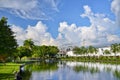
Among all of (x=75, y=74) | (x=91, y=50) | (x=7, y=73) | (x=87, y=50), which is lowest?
(x=75, y=74)

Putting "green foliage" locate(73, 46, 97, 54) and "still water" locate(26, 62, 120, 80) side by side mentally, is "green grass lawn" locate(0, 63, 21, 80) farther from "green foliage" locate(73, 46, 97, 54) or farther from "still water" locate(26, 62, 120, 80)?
"green foliage" locate(73, 46, 97, 54)

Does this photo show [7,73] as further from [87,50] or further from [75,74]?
[87,50]

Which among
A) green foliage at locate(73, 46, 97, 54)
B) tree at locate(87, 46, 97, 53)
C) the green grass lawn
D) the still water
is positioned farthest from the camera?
green foliage at locate(73, 46, 97, 54)

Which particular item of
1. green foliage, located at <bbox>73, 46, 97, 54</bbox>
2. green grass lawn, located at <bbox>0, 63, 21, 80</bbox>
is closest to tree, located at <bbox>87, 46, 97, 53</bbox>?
green foliage, located at <bbox>73, 46, 97, 54</bbox>

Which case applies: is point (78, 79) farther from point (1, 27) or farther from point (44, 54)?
point (44, 54)

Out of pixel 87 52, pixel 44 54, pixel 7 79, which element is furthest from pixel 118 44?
pixel 7 79

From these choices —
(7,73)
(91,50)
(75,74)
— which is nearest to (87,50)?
(91,50)

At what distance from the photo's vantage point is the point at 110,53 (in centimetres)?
15688

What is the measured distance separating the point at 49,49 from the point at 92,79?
135443mm

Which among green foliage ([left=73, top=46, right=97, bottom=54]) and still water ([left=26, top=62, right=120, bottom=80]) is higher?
green foliage ([left=73, top=46, right=97, bottom=54])

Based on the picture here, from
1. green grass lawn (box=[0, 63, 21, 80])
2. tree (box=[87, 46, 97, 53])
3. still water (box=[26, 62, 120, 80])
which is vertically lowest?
still water (box=[26, 62, 120, 80])

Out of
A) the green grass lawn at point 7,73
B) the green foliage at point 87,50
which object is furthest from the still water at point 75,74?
the green foliage at point 87,50

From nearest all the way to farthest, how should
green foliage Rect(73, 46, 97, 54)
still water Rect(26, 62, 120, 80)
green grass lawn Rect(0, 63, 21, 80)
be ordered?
green grass lawn Rect(0, 63, 21, 80) → still water Rect(26, 62, 120, 80) → green foliage Rect(73, 46, 97, 54)

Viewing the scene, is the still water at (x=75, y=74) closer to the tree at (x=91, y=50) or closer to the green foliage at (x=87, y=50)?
the tree at (x=91, y=50)
